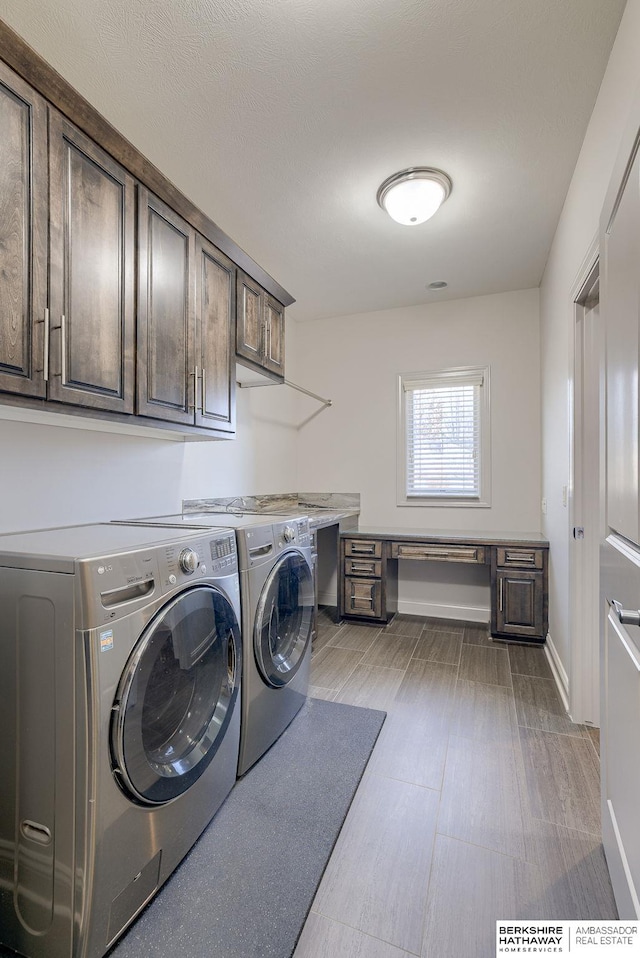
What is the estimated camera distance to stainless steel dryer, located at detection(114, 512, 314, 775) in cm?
178

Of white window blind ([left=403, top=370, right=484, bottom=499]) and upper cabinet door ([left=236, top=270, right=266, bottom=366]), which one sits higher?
upper cabinet door ([left=236, top=270, right=266, bottom=366])

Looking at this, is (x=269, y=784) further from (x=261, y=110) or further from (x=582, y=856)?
(x=261, y=110)

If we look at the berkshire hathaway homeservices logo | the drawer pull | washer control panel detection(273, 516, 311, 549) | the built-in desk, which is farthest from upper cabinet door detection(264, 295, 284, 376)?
the berkshire hathaway homeservices logo

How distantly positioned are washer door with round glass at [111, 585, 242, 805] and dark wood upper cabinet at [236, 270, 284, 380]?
157 centimetres

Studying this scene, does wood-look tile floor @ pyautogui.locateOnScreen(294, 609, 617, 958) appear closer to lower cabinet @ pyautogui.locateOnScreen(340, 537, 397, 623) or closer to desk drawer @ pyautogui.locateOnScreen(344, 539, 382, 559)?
lower cabinet @ pyautogui.locateOnScreen(340, 537, 397, 623)

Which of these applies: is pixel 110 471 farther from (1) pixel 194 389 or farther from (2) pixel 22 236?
(2) pixel 22 236

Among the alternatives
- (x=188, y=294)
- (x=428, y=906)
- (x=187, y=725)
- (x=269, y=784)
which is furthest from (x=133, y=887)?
(x=188, y=294)

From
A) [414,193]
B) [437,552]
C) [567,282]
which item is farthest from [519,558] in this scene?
[414,193]

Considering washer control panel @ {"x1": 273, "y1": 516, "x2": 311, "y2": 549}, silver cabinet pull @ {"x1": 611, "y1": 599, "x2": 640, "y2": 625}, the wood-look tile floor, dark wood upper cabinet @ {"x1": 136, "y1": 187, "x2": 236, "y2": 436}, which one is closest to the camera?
silver cabinet pull @ {"x1": 611, "y1": 599, "x2": 640, "y2": 625}

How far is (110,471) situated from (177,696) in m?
1.23

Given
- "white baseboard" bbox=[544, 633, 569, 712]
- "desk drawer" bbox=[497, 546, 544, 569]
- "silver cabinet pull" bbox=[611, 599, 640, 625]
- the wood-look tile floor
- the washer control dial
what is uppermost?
the washer control dial

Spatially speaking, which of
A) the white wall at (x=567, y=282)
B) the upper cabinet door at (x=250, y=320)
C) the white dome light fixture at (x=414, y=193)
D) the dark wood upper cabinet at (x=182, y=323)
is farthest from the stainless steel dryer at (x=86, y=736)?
the white dome light fixture at (x=414, y=193)

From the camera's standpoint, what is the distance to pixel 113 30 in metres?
1.51

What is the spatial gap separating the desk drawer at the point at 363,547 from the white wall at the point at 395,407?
19.9 inches
